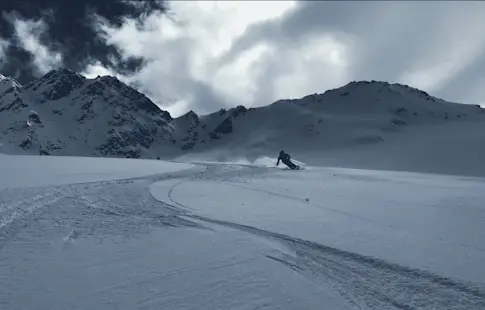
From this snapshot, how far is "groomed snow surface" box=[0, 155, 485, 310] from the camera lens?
5199 millimetres

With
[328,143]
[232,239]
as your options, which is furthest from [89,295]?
[328,143]

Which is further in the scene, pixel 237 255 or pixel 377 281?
pixel 237 255

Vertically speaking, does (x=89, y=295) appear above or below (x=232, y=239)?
below

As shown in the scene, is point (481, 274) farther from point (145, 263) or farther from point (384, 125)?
point (384, 125)

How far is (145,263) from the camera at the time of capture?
6.45m

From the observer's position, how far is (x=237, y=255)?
23.0 feet

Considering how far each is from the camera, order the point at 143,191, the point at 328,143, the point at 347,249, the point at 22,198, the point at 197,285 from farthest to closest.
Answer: the point at 328,143 < the point at 143,191 < the point at 22,198 < the point at 347,249 < the point at 197,285

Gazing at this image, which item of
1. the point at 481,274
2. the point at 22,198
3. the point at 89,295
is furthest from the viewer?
the point at 22,198

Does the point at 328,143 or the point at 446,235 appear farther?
the point at 328,143

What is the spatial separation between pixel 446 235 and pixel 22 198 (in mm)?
12990

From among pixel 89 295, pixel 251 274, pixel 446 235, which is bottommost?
pixel 89 295

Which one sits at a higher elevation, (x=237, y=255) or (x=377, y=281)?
(x=377, y=281)

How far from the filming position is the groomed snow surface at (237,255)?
5.20m

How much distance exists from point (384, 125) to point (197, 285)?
16247 centimetres
